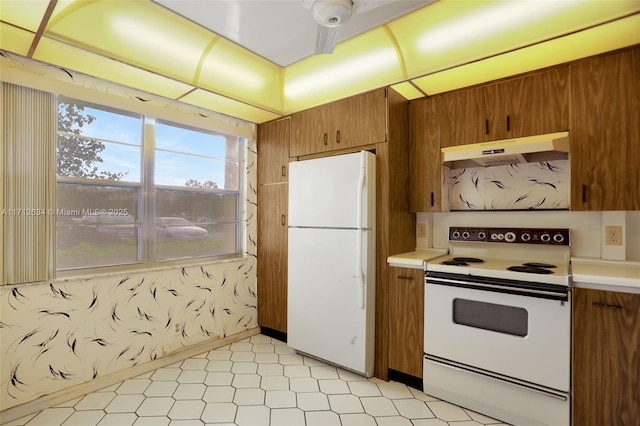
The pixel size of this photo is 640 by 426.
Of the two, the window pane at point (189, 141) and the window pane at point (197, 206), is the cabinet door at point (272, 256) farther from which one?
the window pane at point (189, 141)

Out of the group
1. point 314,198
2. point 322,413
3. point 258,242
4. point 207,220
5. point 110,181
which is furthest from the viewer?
point 258,242

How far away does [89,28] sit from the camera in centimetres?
186

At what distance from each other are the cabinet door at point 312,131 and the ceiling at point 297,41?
15cm

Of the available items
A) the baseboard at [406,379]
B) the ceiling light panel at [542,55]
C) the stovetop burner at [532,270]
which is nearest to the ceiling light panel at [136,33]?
the ceiling light panel at [542,55]

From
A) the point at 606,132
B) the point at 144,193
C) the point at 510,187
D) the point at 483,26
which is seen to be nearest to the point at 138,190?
the point at 144,193

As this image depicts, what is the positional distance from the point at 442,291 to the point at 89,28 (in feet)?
9.14

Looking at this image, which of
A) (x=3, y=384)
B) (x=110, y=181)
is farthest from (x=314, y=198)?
(x=3, y=384)

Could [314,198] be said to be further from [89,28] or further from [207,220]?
[89,28]

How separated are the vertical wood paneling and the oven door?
266cm

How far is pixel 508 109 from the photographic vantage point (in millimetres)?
2260

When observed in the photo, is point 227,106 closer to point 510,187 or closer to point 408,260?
point 408,260

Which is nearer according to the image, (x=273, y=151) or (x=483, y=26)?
(x=483, y=26)

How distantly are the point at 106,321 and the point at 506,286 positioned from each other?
2.81 metres

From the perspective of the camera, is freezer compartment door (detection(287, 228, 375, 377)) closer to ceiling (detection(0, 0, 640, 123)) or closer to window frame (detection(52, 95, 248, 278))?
window frame (detection(52, 95, 248, 278))
